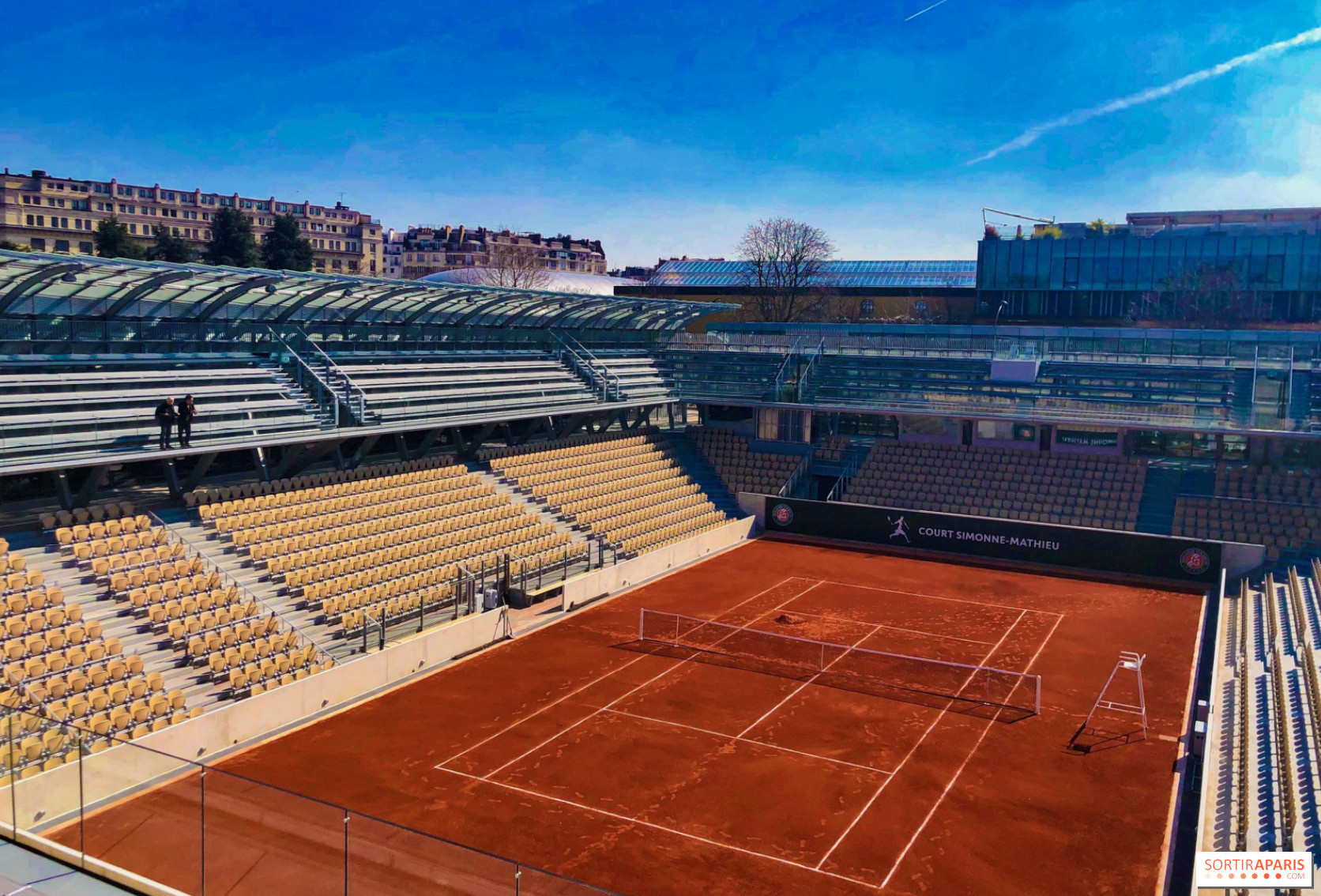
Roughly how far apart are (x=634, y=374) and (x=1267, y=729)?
30561 millimetres

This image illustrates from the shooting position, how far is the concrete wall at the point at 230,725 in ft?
41.9

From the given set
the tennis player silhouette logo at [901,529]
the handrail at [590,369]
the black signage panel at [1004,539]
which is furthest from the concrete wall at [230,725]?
the handrail at [590,369]

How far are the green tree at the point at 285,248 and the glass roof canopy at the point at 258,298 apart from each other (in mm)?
40371

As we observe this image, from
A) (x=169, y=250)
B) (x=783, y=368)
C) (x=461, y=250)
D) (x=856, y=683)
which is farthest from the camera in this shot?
(x=461, y=250)

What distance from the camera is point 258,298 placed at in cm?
3073

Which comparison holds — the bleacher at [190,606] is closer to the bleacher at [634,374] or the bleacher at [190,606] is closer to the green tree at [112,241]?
the bleacher at [634,374]

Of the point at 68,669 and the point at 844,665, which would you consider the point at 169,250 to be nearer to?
the point at 68,669

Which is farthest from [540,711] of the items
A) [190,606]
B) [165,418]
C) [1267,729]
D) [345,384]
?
[345,384]

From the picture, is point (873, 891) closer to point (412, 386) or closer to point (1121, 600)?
point (1121, 600)

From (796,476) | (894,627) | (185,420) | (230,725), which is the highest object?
(185,420)

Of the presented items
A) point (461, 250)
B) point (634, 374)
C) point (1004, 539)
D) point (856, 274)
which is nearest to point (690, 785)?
point (1004, 539)

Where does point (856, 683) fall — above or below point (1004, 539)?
below

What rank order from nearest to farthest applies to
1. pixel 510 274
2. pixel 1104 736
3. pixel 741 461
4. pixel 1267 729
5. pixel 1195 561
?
pixel 1267 729, pixel 1104 736, pixel 1195 561, pixel 741 461, pixel 510 274

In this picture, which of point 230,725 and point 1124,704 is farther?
point 1124,704
